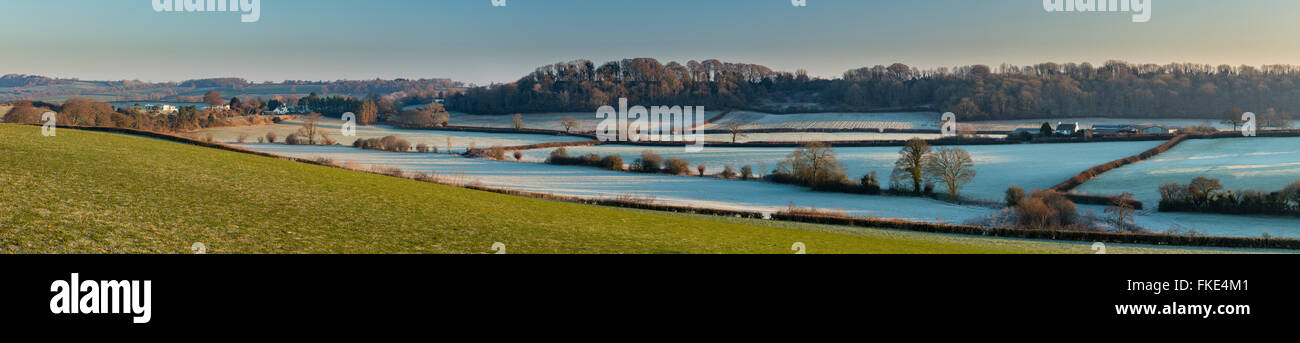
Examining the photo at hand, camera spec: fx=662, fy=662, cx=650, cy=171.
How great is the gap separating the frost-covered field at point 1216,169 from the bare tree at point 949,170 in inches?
303

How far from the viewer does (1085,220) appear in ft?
106

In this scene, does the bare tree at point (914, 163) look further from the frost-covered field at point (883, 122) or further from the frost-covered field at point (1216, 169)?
the frost-covered field at point (883, 122)

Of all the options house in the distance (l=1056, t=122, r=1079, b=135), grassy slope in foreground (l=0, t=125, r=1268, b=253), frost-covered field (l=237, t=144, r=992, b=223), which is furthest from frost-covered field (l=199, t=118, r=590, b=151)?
house in the distance (l=1056, t=122, r=1079, b=135)

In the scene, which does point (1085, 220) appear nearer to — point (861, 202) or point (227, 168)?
point (861, 202)

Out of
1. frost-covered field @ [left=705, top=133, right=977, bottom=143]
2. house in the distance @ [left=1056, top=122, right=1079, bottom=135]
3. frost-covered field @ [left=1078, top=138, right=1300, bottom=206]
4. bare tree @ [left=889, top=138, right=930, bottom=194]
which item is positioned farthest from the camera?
frost-covered field @ [left=705, top=133, right=977, bottom=143]

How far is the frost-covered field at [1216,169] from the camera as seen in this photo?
4169 cm

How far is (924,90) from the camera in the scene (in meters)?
150

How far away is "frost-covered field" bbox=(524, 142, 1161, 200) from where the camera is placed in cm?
5100

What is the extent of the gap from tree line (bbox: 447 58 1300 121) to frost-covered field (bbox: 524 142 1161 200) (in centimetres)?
5487

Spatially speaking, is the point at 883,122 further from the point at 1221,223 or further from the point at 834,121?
the point at 1221,223

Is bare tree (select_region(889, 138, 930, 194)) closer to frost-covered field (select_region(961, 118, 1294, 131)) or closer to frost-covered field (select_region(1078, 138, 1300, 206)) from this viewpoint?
frost-covered field (select_region(1078, 138, 1300, 206))
